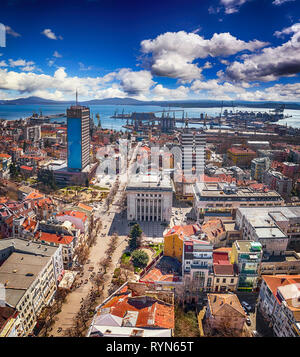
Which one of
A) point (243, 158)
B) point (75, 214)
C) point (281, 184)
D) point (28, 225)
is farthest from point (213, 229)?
point (243, 158)

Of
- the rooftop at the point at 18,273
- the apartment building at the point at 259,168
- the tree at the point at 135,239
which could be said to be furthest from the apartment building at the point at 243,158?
the rooftop at the point at 18,273

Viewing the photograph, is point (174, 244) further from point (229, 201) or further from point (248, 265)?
point (229, 201)

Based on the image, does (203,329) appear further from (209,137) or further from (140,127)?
(140,127)

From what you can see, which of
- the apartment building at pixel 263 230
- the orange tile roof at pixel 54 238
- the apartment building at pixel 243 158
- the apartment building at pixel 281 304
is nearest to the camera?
the apartment building at pixel 281 304

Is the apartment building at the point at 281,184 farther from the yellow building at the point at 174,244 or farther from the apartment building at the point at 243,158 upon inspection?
the yellow building at the point at 174,244

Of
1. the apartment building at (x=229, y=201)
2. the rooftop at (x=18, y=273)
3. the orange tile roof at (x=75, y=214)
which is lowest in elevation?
the rooftop at (x=18, y=273)
